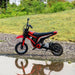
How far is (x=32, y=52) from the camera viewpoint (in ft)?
26.9

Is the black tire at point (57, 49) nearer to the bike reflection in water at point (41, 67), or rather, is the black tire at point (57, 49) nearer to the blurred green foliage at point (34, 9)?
the bike reflection in water at point (41, 67)

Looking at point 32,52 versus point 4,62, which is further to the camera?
point 32,52

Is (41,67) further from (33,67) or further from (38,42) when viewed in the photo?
(38,42)

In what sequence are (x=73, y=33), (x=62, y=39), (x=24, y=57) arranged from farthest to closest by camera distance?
(x=73, y=33)
(x=62, y=39)
(x=24, y=57)

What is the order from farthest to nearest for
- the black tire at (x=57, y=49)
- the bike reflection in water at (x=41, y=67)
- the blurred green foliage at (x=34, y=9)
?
the blurred green foliage at (x=34, y=9)
the black tire at (x=57, y=49)
the bike reflection in water at (x=41, y=67)

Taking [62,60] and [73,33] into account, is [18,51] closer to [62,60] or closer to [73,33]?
[62,60]

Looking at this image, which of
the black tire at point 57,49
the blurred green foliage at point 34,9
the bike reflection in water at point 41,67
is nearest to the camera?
the bike reflection in water at point 41,67

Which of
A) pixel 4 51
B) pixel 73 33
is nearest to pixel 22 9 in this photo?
pixel 73 33

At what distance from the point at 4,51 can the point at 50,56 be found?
203 centimetres

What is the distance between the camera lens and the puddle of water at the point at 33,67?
18.2 feet

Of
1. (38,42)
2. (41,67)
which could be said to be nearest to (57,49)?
(38,42)

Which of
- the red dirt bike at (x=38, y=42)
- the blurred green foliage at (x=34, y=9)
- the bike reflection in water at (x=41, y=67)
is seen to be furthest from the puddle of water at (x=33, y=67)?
the blurred green foliage at (x=34, y=9)

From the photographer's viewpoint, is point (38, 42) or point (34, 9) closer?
point (38, 42)

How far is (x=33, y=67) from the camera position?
6043 mm
